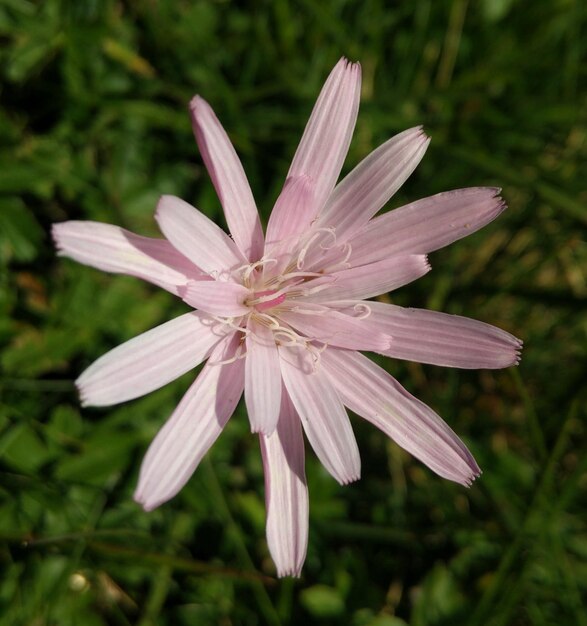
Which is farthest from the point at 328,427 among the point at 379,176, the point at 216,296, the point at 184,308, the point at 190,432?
the point at 184,308

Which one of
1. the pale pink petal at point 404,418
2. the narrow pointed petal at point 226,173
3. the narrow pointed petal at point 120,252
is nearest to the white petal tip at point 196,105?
the narrow pointed petal at point 226,173

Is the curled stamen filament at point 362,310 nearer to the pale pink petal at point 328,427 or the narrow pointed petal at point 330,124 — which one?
the pale pink petal at point 328,427

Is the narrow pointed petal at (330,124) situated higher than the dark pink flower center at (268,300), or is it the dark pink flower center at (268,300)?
the narrow pointed petal at (330,124)

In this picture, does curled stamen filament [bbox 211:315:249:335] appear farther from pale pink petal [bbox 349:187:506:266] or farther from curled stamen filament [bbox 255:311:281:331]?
pale pink petal [bbox 349:187:506:266]

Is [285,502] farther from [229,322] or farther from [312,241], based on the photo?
[312,241]

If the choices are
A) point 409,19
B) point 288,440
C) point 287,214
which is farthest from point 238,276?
point 409,19

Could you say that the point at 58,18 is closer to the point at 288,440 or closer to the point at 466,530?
the point at 288,440
